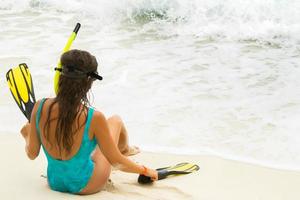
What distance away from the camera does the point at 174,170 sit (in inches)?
145

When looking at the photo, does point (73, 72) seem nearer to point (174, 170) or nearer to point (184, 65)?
point (174, 170)

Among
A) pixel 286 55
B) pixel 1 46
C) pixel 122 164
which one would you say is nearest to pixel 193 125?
pixel 122 164

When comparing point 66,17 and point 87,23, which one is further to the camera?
point 66,17

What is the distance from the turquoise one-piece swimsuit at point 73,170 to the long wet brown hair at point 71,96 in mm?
113

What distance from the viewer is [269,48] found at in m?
7.50

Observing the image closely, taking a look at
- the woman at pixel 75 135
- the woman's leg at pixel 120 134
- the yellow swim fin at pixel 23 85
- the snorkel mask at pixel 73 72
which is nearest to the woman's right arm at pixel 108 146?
the woman at pixel 75 135

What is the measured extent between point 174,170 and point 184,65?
A: 3.11m

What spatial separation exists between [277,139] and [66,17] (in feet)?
20.9

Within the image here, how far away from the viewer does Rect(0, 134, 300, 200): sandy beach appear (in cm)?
316

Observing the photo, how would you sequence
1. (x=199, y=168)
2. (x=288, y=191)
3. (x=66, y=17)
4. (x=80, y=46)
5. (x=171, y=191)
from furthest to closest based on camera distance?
(x=66, y=17), (x=80, y=46), (x=199, y=168), (x=288, y=191), (x=171, y=191)

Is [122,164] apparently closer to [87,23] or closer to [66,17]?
[87,23]

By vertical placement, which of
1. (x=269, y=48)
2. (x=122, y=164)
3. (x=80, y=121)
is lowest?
(x=269, y=48)

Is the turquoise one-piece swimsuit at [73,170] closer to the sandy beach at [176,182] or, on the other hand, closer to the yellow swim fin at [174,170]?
the sandy beach at [176,182]

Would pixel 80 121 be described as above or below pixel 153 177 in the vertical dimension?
above
